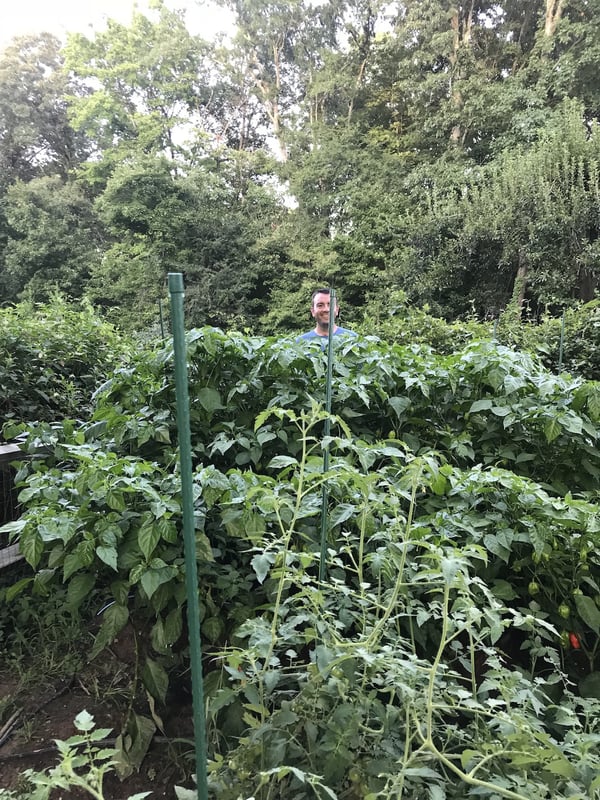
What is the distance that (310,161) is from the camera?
43.9 feet

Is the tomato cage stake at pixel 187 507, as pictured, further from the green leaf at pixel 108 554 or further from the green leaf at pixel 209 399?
the green leaf at pixel 209 399

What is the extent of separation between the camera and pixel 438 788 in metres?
0.73

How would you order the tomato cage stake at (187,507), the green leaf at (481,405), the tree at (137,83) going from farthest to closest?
the tree at (137,83), the green leaf at (481,405), the tomato cage stake at (187,507)

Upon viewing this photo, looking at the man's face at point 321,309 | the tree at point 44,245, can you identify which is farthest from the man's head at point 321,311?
the tree at point 44,245

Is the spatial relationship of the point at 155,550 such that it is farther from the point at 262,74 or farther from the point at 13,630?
the point at 262,74

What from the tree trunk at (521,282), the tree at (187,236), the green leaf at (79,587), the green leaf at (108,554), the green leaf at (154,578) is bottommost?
the green leaf at (79,587)

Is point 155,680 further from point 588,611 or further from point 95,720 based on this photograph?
point 588,611

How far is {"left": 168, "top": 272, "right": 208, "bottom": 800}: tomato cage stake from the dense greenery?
0.11m

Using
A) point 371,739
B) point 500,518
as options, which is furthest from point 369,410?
point 371,739

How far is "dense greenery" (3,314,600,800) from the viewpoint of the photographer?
830mm

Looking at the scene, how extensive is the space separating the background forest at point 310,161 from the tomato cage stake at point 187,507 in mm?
5896

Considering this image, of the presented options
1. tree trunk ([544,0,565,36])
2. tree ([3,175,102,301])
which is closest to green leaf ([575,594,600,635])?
tree trunk ([544,0,565,36])

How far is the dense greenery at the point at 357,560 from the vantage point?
32.7 inches

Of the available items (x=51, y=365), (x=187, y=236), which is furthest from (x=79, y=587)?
(x=187, y=236)
